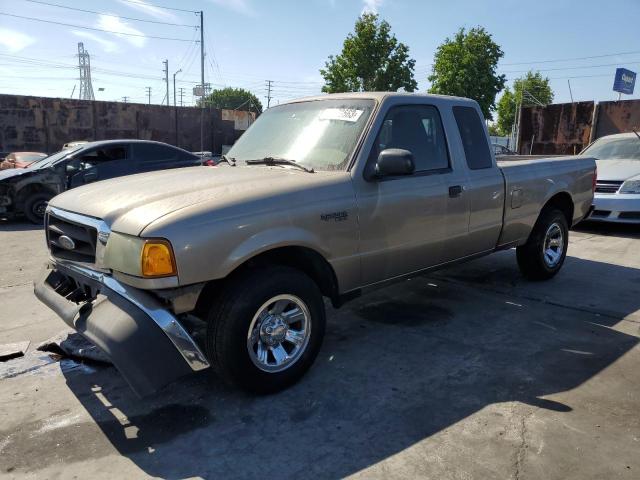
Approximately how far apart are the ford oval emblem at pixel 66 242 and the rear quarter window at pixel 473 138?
329 cm

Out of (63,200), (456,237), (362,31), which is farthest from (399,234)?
(362,31)

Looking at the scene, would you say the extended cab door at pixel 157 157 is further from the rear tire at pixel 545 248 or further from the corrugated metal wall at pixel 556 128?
the corrugated metal wall at pixel 556 128

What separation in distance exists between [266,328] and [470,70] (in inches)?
1590

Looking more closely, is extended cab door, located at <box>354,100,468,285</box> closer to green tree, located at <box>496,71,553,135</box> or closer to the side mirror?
the side mirror

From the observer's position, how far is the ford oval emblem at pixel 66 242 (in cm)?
337

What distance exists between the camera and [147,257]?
9.17 feet

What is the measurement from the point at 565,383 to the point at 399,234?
1.55m

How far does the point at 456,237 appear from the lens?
179 inches

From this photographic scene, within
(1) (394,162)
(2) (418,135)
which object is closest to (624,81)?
(2) (418,135)

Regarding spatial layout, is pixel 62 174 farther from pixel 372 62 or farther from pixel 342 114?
pixel 372 62

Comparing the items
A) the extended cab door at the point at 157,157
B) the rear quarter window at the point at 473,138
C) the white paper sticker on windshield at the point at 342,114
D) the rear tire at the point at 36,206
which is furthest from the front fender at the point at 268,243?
the rear tire at the point at 36,206

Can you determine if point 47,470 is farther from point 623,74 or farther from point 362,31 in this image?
point 362,31

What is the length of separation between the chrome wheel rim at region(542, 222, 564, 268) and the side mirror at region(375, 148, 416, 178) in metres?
2.98

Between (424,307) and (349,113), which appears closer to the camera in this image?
(349,113)
